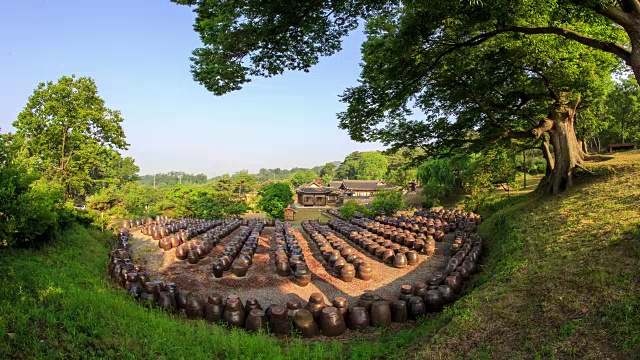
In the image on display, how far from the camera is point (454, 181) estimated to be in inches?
1244

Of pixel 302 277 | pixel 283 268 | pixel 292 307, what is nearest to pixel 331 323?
pixel 292 307

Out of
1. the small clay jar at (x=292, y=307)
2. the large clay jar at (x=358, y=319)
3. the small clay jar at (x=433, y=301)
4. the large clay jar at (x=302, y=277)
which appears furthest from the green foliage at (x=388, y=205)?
the small clay jar at (x=292, y=307)

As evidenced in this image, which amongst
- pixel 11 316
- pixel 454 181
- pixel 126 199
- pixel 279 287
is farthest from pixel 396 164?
pixel 11 316

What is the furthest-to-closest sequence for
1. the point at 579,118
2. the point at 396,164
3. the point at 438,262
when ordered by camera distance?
the point at 396,164 → the point at 579,118 → the point at 438,262

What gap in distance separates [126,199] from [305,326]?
29.6 metres

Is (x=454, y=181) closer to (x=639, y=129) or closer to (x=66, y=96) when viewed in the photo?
(x=639, y=129)

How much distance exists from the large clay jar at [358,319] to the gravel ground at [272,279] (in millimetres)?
867

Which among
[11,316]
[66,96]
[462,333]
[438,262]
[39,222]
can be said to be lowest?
[438,262]

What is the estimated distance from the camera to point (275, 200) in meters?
30.1

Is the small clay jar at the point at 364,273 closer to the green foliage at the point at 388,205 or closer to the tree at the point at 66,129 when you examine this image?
the green foliage at the point at 388,205

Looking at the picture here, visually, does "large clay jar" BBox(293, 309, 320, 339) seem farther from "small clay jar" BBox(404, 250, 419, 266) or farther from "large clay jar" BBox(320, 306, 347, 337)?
"small clay jar" BBox(404, 250, 419, 266)

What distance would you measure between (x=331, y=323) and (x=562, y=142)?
442 inches

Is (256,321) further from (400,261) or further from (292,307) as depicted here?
(400,261)

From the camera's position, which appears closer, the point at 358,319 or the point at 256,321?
the point at 256,321
